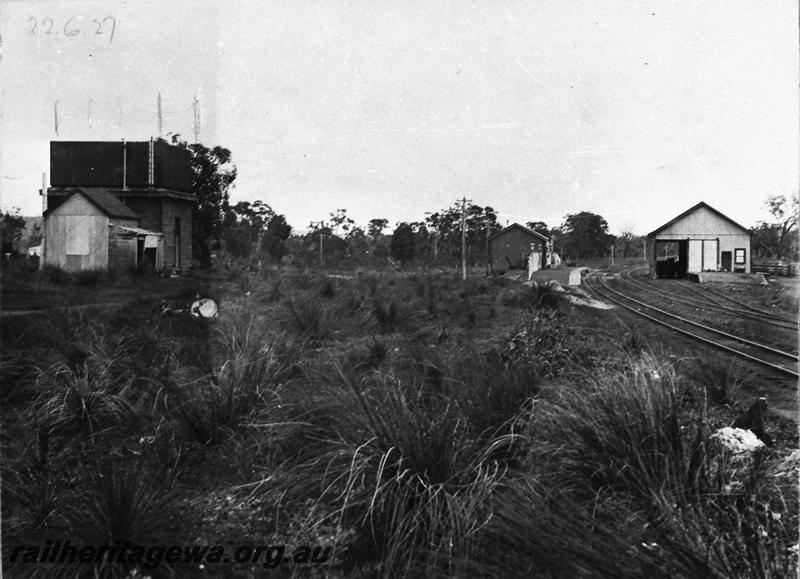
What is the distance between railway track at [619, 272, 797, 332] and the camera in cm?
344

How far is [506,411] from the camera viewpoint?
355 cm

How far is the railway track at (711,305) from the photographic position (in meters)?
3.44

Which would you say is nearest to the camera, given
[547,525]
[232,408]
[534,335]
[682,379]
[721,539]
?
[721,539]

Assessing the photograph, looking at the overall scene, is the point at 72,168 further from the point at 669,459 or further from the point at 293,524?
the point at 669,459

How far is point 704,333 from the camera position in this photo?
12.4 feet

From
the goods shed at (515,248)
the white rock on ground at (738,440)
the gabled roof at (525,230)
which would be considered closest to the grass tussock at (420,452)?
the white rock on ground at (738,440)

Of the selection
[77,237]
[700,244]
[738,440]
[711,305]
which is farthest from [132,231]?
[738,440]

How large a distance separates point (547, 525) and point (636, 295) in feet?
7.23

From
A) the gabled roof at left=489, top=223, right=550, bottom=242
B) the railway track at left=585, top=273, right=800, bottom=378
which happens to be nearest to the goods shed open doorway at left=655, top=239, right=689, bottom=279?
the railway track at left=585, top=273, right=800, bottom=378

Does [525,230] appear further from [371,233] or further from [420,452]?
[420,452]

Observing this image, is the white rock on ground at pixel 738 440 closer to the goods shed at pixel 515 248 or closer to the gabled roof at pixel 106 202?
the goods shed at pixel 515 248

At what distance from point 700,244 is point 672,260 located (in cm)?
20

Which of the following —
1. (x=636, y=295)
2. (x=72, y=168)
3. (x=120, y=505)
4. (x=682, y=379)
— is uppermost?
(x=72, y=168)

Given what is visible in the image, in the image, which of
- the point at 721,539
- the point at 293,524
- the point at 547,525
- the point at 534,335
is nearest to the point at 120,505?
the point at 293,524
